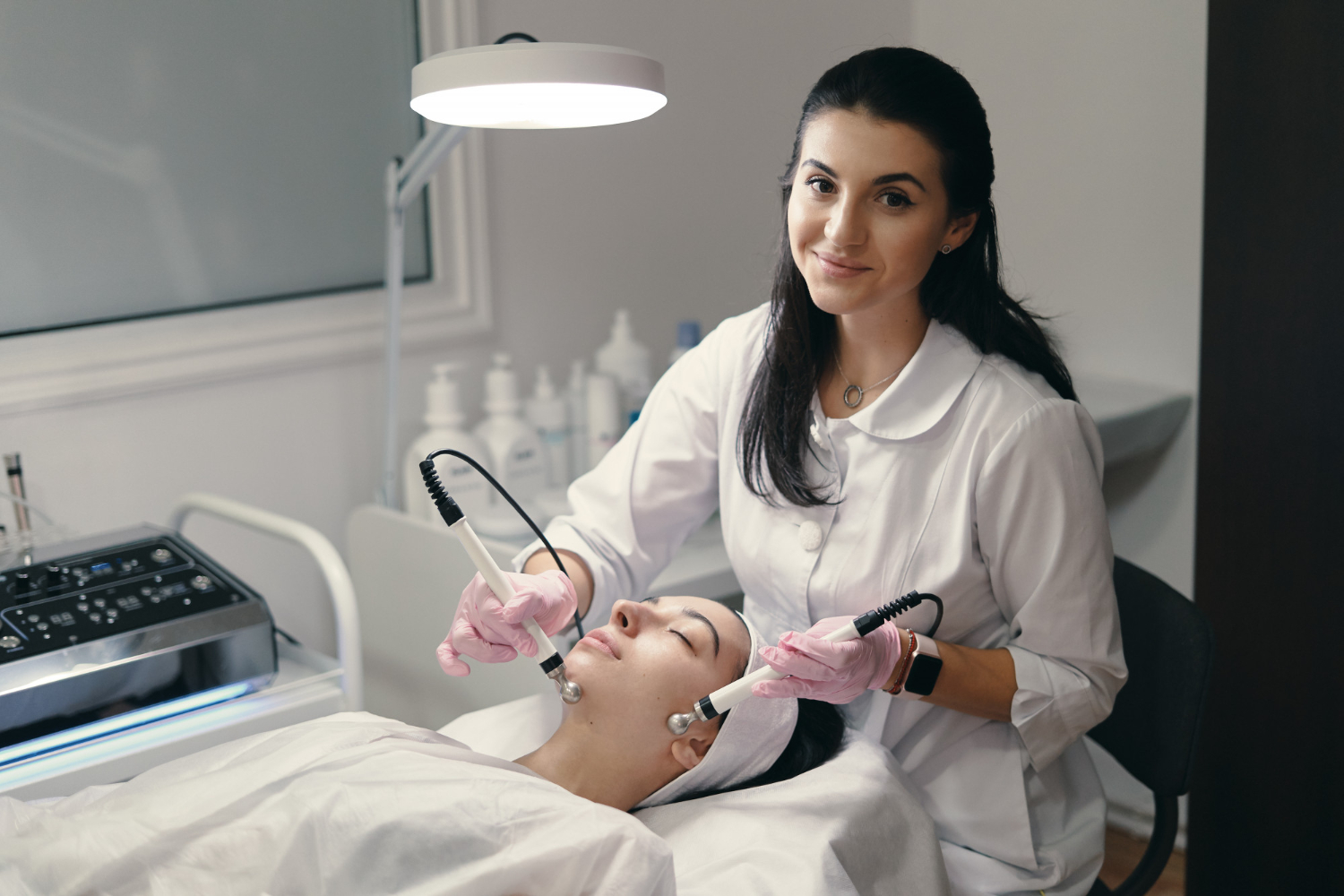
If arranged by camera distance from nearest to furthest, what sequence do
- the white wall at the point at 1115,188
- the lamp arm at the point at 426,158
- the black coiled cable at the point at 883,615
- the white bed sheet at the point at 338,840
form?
the white bed sheet at the point at 338,840, the black coiled cable at the point at 883,615, the lamp arm at the point at 426,158, the white wall at the point at 1115,188

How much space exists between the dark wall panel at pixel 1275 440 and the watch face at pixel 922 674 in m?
0.81

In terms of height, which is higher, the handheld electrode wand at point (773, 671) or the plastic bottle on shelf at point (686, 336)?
the plastic bottle on shelf at point (686, 336)

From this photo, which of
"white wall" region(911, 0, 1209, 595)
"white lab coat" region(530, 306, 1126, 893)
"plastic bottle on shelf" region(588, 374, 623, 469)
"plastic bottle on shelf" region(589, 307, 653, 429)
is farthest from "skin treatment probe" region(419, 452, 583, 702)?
"white wall" region(911, 0, 1209, 595)

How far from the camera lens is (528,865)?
86 centimetres

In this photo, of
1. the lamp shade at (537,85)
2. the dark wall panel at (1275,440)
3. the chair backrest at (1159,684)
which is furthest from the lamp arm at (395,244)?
the dark wall panel at (1275,440)

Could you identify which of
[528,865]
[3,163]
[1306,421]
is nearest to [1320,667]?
[1306,421]

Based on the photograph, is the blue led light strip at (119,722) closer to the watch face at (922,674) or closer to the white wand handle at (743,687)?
the white wand handle at (743,687)

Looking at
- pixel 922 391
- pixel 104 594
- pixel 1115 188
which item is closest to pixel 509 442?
pixel 104 594

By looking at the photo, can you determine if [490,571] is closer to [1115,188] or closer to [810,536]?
[810,536]

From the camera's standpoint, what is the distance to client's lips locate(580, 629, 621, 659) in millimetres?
1093

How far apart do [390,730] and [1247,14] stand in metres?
1.46

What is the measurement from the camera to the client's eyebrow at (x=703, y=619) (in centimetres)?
111

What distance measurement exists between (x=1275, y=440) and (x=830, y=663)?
3.17 feet

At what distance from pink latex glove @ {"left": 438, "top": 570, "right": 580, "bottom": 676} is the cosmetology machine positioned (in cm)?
23
